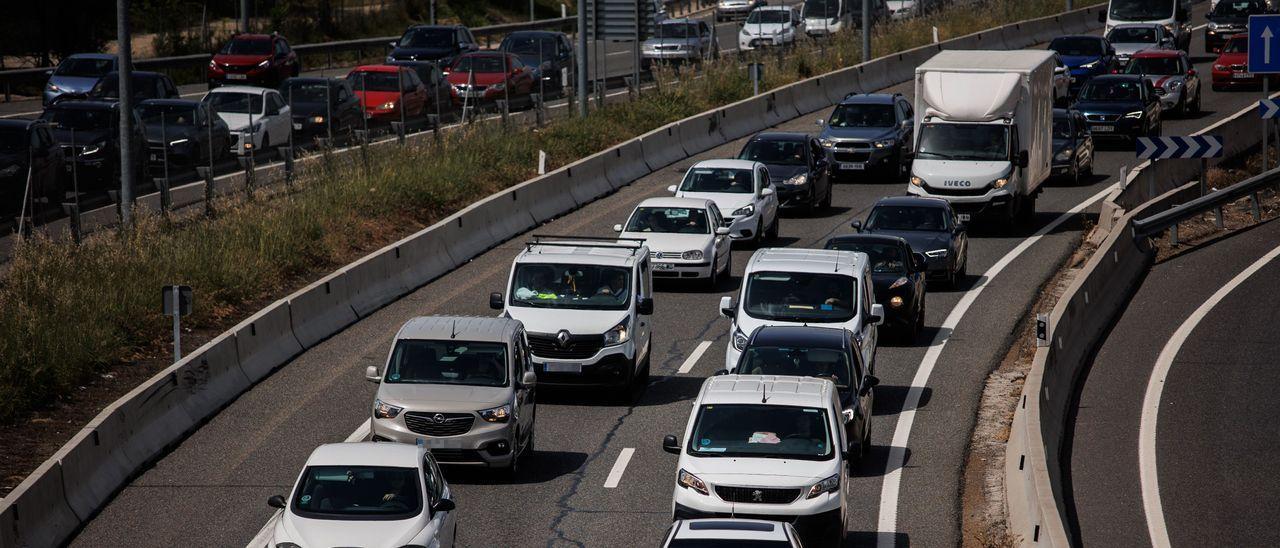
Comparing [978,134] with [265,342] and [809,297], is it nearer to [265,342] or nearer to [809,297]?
[809,297]

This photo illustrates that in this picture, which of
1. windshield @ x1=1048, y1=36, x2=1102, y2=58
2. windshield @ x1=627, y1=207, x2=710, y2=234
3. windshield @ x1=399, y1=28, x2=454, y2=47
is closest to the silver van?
windshield @ x1=627, y1=207, x2=710, y2=234

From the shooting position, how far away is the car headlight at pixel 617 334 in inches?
783

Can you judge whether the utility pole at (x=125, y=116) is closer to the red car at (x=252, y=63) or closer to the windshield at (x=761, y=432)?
the windshield at (x=761, y=432)

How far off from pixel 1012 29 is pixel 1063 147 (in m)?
23.7

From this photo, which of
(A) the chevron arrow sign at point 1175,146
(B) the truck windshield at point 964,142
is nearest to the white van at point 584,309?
(B) the truck windshield at point 964,142

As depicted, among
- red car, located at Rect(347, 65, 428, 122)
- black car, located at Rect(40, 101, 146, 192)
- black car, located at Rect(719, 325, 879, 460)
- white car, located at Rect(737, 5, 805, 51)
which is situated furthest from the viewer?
white car, located at Rect(737, 5, 805, 51)

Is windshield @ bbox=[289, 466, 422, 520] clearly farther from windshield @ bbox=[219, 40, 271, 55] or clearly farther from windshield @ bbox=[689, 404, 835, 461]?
windshield @ bbox=[219, 40, 271, 55]

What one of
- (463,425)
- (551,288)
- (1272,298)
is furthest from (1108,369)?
(463,425)

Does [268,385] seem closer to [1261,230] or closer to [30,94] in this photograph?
[1261,230]

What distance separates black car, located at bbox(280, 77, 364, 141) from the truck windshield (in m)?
13.2

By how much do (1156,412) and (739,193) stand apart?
10761mm

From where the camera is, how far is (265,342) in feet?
69.6

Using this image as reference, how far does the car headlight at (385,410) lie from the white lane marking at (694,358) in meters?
5.99

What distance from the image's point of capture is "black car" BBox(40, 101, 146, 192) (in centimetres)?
3030
